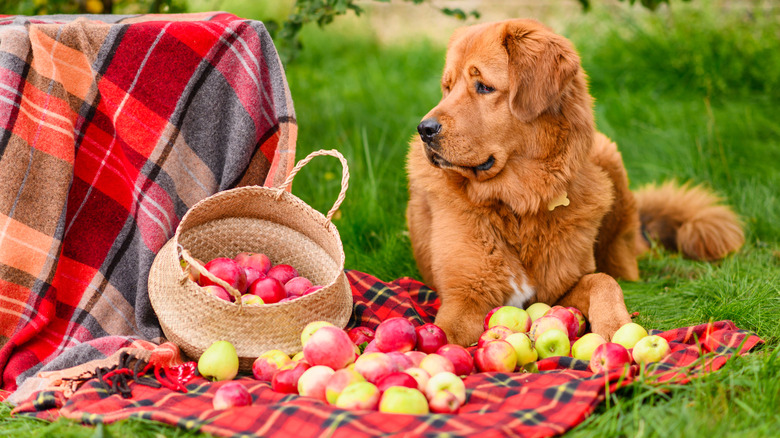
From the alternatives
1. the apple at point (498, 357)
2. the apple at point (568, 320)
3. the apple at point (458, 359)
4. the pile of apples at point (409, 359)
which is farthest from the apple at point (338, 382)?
the apple at point (568, 320)

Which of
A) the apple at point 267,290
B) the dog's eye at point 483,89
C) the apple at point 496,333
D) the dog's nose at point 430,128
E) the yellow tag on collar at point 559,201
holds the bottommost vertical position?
the apple at point 496,333

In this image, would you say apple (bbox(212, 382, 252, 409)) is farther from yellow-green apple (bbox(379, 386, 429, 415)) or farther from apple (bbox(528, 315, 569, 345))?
apple (bbox(528, 315, 569, 345))

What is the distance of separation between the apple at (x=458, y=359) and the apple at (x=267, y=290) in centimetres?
65

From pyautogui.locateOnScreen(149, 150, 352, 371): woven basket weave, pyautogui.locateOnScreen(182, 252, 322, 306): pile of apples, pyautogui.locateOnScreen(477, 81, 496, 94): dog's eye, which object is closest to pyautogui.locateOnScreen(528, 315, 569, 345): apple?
pyautogui.locateOnScreen(149, 150, 352, 371): woven basket weave

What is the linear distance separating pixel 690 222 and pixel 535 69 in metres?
1.73

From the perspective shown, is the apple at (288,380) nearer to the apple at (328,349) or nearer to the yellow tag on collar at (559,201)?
the apple at (328,349)

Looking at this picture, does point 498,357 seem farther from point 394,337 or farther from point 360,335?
point 360,335

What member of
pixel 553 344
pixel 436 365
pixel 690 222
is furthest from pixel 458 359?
pixel 690 222

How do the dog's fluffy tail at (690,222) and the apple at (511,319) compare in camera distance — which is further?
the dog's fluffy tail at (690,222)

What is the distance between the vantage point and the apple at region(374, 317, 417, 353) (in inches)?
88.1

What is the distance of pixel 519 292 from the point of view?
2.84 metres

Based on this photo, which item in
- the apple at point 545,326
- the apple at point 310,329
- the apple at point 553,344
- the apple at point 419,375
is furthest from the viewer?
the apple at point 545,326

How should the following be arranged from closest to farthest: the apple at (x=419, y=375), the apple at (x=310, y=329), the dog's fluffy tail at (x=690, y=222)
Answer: the apple at (x=419, y=375) → the apple at (x=310, y=329) → the dog's fluffy tail at (x=690, y=222)

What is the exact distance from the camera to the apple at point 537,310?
9.00 ft
